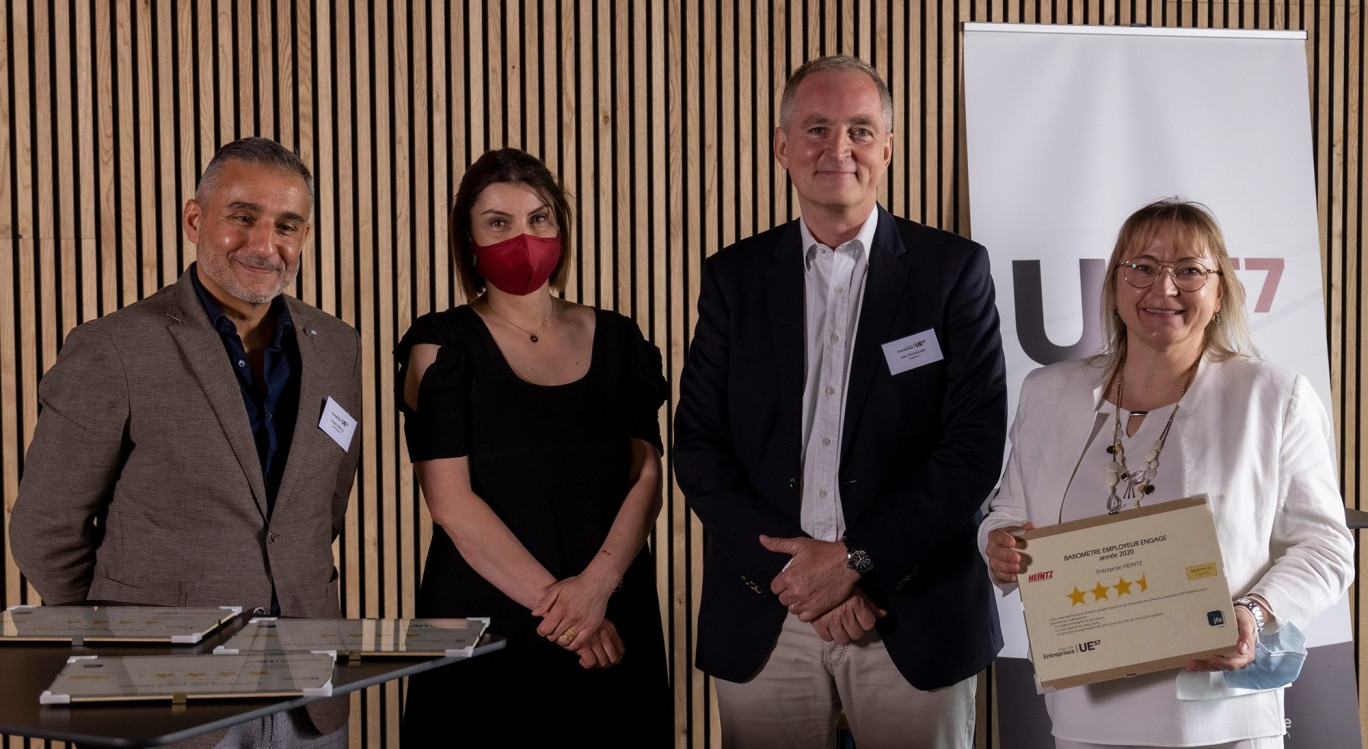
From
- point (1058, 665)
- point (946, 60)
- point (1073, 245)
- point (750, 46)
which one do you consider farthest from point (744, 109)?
point (1058, 665)

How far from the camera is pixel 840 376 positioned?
7.61 ft

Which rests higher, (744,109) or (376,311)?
(744,109)

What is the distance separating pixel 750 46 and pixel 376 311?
171 centimetres

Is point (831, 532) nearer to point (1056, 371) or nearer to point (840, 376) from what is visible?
point (840, 376)

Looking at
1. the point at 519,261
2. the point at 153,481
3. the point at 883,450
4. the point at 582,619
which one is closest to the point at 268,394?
the point at 153,481

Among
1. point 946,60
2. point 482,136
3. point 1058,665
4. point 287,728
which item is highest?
point 946,60

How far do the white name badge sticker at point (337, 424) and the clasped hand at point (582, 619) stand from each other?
0.55 m

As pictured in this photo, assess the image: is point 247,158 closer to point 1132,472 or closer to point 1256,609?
point 1132,472

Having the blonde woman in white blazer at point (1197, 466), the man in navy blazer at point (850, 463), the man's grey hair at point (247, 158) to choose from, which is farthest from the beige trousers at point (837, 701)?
the man's grey hair at point (247, 158)

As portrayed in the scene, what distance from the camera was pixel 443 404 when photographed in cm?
242

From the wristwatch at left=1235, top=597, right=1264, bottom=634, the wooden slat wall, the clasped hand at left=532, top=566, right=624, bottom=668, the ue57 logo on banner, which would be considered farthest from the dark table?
the ue57 logo on banner

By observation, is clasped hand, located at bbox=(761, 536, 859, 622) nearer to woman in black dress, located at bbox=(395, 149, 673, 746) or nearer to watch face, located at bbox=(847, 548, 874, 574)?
watch face, located at bbox=(847, 548, 874, 574)

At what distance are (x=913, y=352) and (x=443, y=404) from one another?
3.41ft

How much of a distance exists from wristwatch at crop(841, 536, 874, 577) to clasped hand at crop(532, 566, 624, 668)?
0.56m
